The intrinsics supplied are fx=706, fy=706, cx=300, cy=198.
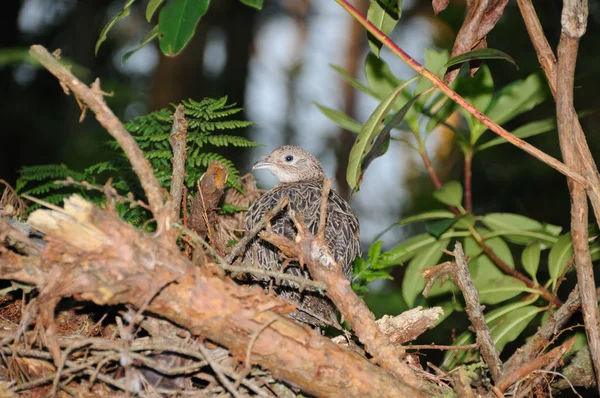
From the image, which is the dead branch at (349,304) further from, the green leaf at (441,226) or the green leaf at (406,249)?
the green leaf at (406,249)

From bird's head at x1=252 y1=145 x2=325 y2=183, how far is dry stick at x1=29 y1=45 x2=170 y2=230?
2.83 metres

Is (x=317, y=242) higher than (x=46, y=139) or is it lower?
lower

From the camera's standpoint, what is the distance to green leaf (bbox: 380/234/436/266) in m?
4.04

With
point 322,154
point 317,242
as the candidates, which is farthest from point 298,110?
point 317,242

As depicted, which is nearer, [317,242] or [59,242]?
[59,242]

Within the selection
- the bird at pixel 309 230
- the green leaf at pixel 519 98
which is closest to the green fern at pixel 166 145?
the bird at pixel 309 230

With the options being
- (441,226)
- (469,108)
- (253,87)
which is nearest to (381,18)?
(469,108)

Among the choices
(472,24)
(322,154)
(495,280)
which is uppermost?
(322,154)

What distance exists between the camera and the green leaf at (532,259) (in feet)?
12.5

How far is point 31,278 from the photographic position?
2.34 metres

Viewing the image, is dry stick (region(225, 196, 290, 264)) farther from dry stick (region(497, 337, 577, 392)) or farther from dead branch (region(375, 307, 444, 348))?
dry stick (region(497, 337, 577, 392))

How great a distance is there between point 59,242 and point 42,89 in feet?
26.0

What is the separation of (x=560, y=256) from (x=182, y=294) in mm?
2203

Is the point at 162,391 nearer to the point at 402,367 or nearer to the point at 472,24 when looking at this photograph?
the point at 402,367
